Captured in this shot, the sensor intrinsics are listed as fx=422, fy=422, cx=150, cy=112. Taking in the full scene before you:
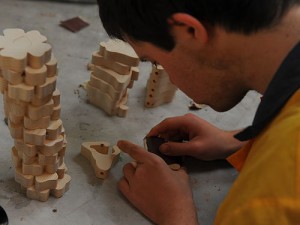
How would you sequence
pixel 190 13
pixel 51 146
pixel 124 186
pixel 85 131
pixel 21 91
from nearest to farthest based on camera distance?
pixel 190 13, pixel 21 91, pixel 51 146, pixel 124 186, pixel 85 131

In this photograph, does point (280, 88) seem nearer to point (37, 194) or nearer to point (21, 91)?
point (21, 91)

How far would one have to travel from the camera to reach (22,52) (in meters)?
0.62

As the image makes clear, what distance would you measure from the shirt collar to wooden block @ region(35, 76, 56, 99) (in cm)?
32

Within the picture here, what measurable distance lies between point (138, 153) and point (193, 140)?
13 centimetres

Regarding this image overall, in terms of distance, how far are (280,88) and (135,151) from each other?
381 mm

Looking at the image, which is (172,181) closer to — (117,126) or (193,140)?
(193,140)

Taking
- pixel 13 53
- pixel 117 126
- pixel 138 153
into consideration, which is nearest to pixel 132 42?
pixel 13 53

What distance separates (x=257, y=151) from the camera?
0.56m

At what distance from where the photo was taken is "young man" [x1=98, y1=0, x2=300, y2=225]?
501 millimetres

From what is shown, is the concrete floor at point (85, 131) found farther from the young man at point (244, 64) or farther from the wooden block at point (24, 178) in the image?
the young man at point (244, 64)

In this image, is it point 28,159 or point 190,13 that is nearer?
point 190,13

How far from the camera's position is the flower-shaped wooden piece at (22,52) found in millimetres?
610

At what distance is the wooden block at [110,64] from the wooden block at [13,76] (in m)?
0.32

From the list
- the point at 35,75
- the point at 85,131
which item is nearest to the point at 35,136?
the point at 35,75
